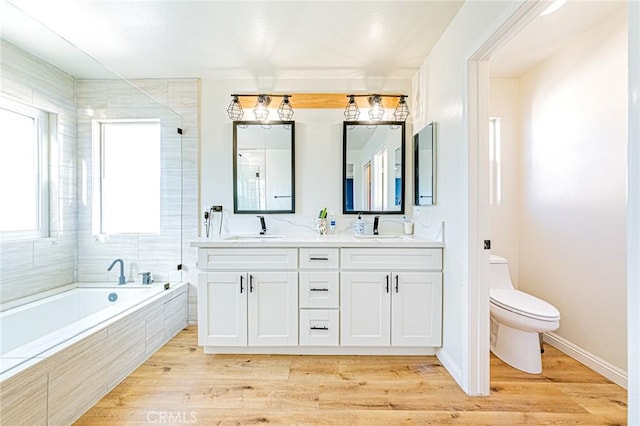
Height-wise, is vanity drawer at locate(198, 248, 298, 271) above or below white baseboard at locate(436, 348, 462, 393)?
above

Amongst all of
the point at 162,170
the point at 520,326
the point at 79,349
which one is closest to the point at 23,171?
the point at 162,170

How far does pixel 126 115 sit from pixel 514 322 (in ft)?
11.5

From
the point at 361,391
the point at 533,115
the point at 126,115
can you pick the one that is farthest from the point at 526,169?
the point at 126,115

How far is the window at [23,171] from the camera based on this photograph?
193 cm

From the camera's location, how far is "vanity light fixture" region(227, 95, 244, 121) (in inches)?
102

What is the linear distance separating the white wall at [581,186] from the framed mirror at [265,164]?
2104mm

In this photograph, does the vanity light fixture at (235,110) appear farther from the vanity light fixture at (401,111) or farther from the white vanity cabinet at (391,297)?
the white vanity cabinet at (391,297)

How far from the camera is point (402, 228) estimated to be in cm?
267

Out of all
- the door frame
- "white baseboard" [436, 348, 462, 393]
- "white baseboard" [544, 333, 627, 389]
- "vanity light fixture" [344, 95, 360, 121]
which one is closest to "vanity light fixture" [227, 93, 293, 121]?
"vanity light fixture" [344, 95, 360, 121]

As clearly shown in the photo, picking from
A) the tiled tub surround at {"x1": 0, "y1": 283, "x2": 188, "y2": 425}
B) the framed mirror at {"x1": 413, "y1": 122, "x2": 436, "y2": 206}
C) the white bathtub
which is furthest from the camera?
the framed mirror at {"x1": 413, "y1": 122, "x2": 436, "y2": 206}

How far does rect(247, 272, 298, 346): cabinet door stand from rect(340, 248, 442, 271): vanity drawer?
0.45 metres

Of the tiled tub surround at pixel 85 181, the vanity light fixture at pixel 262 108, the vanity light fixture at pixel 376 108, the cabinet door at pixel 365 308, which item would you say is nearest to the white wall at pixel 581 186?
the vanity light fixture at pixel 376 108

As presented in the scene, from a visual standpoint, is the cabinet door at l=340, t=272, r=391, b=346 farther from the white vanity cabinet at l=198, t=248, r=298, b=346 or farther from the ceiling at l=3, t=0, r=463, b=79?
the ceiling at l=3, t=0, r=463, b=79

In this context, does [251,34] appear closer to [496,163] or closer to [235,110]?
[235,110]
